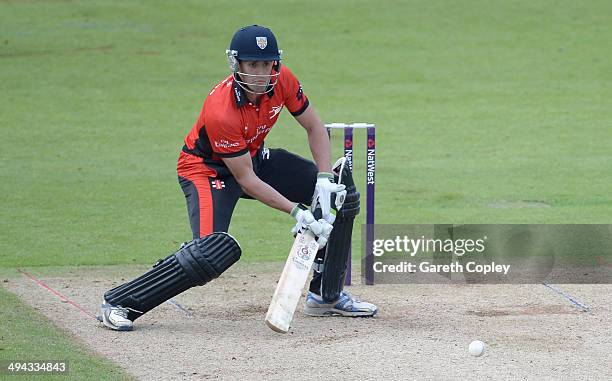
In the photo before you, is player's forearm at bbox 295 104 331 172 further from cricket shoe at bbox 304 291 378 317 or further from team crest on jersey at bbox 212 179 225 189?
cricket shoe at bbox 304 291 378 317

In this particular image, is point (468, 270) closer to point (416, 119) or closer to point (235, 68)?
point (235, 68)

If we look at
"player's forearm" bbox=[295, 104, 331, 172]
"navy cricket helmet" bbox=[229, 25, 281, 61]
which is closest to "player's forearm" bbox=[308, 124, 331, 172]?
"player's forearm" bbox=[295, 104, 331, 172]

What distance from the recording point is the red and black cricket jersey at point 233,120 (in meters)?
6.73

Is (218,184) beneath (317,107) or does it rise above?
above

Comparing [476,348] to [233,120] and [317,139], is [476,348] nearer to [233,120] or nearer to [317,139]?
[317,139]

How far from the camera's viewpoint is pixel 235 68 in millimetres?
6781

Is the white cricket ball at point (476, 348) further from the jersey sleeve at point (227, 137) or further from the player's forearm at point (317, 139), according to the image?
the jersey sleeve at point (227, 137)

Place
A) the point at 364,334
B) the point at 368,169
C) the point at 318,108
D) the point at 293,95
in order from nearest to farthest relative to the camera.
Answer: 1. the point at 364,334
2. the point at 293,95
3. the point at 368,169
4. the point at 318,108

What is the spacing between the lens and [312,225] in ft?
21.4

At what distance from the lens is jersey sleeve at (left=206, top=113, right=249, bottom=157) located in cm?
671

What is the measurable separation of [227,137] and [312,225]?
2.50ft

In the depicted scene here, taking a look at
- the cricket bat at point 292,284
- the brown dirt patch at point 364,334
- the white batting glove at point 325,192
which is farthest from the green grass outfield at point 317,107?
the white batting glove at point 325,192

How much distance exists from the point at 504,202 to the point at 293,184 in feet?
14.5

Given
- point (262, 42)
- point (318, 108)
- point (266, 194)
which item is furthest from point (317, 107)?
point (266, 194)
